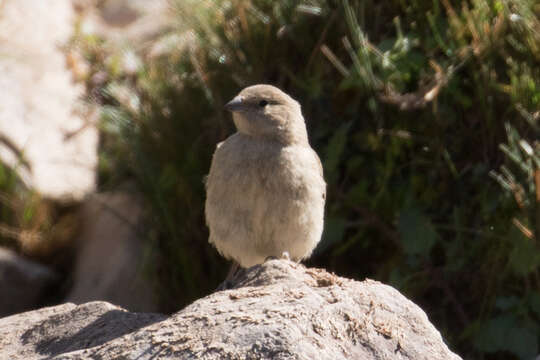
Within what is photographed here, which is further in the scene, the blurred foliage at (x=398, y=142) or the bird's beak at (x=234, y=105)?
the blurred foliage at (x=398, y=142)

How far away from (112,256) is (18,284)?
83 centimetres

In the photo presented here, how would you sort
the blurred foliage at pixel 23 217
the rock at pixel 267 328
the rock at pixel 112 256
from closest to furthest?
1. the rock at pixel 267 328
2. the rock at pixel 112 256
3. the blurred foliage at pixel 23 217

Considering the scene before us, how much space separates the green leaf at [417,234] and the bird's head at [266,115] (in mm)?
989

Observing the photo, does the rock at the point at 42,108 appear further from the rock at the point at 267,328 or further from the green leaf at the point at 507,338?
the rock at the point at 267,328

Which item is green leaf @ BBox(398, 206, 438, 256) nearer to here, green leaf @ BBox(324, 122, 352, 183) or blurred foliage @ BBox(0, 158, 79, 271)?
green leaf @ BBox(324, 122, 352, 183)

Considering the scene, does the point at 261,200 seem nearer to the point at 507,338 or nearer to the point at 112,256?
the point at 507,338

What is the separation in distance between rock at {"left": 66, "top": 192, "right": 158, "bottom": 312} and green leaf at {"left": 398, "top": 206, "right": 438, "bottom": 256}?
2.21 m

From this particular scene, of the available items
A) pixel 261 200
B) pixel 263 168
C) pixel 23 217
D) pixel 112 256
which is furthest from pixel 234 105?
pixel 23 217

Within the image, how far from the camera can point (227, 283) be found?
3893 mm

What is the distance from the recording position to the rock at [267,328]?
9.47 feet

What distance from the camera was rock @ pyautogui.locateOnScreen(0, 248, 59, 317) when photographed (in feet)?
23.6

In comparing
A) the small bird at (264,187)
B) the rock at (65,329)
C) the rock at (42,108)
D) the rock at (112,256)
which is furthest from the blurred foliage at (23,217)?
the rock at (65,329)

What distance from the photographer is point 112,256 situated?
733cm

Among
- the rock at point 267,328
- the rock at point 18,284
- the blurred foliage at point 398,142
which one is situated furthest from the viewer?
the rock at point 18,284
